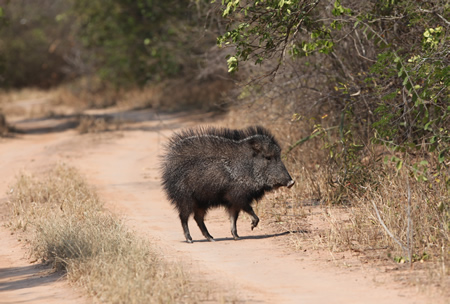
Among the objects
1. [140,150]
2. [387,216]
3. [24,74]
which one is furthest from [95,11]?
[387,216]

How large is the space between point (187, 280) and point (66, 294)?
4.09ft

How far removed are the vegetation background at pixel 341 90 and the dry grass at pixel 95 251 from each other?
2.19 metres

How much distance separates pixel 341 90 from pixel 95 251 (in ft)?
19.6

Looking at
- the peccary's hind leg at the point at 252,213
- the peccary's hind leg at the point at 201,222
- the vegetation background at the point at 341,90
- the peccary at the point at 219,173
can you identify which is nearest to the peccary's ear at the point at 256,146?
the peccary at the point at 219,173

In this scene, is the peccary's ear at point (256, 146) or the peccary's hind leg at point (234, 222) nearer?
the peccary's hind leg at point (234, 222)

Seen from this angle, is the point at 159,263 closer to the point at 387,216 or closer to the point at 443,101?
the point at 387,216

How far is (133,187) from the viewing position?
41.8ft

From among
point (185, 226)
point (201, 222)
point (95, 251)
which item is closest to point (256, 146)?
point (201, 222)

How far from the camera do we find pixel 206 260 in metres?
7.45

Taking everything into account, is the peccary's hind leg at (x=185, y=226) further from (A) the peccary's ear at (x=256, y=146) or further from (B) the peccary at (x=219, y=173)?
(A) the peccary's ear at (x=256, y=146)

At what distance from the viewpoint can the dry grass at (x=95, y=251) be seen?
600 cm

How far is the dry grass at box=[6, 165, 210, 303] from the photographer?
600cm

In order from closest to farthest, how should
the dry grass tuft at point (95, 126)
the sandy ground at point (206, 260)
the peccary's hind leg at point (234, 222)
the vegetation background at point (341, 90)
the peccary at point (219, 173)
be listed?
the sandy ground at point (206, 260) → the vegetation background at point (341, 90) → the peccary at point (219, 173) → the peccary's hind leg at point (234, 222) → the dry grass tuft at point (95, 126)

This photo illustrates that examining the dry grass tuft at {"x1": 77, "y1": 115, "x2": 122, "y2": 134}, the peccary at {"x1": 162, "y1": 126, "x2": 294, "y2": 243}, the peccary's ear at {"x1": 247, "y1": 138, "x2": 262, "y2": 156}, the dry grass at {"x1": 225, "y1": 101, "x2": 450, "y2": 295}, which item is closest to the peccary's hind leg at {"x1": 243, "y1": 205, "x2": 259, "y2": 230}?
the peccary at {"x1": 162, "y1": 126, "x2": 294, "y2": 243}
